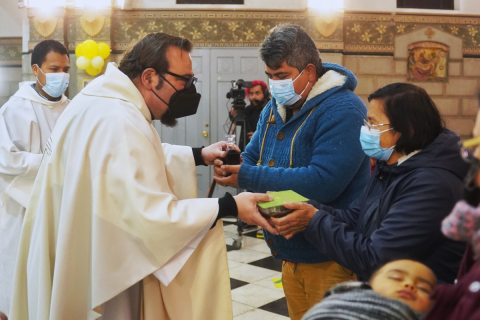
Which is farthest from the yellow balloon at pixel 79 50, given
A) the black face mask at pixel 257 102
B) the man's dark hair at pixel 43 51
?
the man's dark hair at pixel 43 51

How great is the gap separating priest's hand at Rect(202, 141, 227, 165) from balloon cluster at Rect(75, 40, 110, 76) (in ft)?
18.3

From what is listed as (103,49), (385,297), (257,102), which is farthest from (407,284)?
(103,49)

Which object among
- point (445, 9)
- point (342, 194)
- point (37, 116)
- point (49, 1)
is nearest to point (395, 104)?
point (342, 194)

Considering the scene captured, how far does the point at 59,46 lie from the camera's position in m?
3.69

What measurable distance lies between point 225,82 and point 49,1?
10.1 ft

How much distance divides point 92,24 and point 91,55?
620 millimetres

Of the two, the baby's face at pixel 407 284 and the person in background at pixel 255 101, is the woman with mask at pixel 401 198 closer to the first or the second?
the baby's face at pixel 407 284

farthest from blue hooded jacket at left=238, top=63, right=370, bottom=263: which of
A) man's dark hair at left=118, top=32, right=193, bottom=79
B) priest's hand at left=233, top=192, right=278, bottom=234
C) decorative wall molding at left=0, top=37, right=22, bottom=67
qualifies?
decorative wall molding at left=0, top=37, right=22, bottom=67

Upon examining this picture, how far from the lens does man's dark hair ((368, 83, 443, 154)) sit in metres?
1.69

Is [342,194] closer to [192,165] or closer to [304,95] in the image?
[304,95]

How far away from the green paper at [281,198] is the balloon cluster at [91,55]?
618cm

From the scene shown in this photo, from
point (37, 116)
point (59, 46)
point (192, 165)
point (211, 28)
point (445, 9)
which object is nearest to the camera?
point (192, 165)

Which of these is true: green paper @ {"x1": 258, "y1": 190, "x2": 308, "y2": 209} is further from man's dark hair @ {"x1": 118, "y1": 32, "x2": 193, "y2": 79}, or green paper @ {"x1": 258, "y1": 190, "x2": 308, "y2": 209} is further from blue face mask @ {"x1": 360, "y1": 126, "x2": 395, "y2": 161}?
man's dark hair @ {"x1": 118, "y1": 32, "x2": 193, "y2": 79}

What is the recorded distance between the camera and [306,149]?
2.21 m
